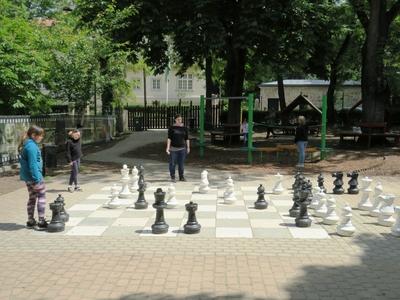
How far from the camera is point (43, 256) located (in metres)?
6.84

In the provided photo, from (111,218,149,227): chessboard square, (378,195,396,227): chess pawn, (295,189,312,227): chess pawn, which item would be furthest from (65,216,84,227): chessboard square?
(378,195,396,227): chess pawn

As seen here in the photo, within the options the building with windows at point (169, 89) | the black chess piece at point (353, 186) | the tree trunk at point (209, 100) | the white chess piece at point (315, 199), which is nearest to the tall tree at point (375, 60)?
the black chess piece at point (353, 186)

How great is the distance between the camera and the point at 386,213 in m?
8.62

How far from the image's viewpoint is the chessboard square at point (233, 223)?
859cm

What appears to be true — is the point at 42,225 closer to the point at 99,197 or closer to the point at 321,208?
the point at 99,197

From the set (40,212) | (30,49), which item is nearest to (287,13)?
(30,49)

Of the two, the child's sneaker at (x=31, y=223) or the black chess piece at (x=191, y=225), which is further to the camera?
the child's sneaker at (x=31, y=223)

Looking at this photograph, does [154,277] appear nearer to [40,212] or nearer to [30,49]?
[40,212]

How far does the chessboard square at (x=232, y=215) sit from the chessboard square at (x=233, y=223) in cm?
23

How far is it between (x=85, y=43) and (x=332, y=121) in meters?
24.5

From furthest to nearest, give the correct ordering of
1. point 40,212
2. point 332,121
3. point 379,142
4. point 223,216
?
point 332,121 → point 379,142 → point 223,216 → point 40,212

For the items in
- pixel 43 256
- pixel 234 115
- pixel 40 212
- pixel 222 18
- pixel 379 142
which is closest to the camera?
pixel 43 256

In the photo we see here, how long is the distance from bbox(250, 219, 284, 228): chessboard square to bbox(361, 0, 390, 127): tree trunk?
1500 centimetres

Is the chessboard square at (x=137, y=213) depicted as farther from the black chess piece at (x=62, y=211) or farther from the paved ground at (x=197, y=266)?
the paved ground at (x=197, y=266)
